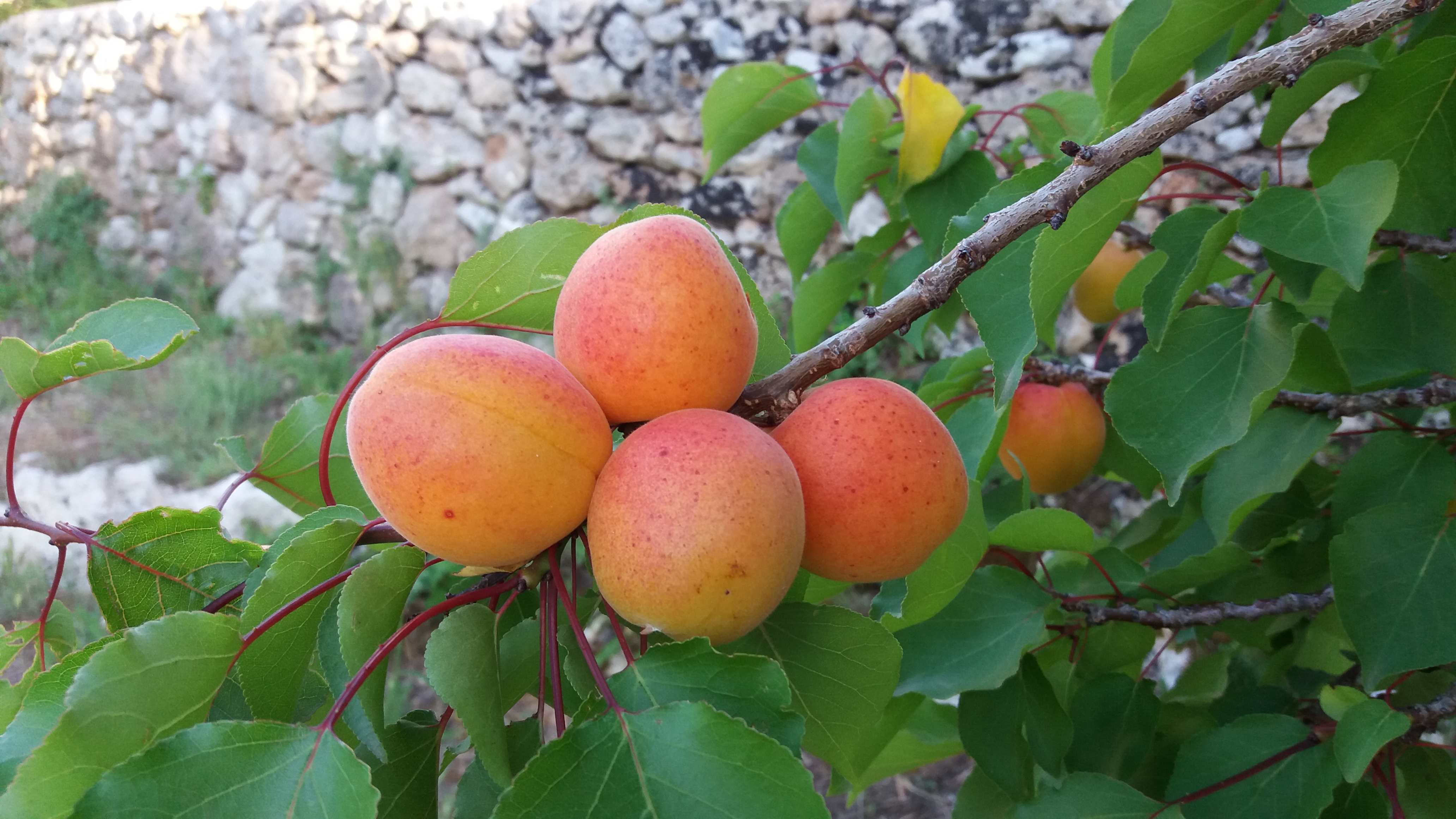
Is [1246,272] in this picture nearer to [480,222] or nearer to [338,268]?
[480,222]

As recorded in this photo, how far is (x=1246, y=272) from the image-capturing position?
945 mm

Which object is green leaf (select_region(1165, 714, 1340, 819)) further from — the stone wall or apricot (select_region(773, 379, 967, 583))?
the stone wall

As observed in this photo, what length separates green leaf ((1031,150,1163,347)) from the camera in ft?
1.89

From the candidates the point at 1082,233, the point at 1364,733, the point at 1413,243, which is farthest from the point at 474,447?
the point at 1413,243

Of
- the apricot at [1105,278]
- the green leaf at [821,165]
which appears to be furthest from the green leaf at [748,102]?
the apricot at [1105,278]

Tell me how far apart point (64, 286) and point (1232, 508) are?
6228 millimetres

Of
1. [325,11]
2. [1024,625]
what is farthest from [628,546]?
[325,11]

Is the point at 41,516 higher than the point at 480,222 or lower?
lower

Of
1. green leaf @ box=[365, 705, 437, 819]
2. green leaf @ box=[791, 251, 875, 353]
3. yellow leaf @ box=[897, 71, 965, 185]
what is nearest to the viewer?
green leaf @ box=[365, 705, 437, 819]

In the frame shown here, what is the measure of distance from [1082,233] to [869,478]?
0.24 metres

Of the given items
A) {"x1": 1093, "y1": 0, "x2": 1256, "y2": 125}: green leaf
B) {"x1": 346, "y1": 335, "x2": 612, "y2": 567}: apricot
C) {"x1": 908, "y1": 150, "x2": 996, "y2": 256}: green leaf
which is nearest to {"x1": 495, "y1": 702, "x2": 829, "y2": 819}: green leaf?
{"x1": 346, "y1": 335, "x2": 612, "y2": 567}: apricot

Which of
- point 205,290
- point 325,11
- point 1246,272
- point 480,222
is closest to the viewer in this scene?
point 1246,272

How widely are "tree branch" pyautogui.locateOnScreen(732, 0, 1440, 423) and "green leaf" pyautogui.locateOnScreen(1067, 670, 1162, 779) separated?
49cm

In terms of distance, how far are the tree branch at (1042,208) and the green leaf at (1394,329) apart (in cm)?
28
